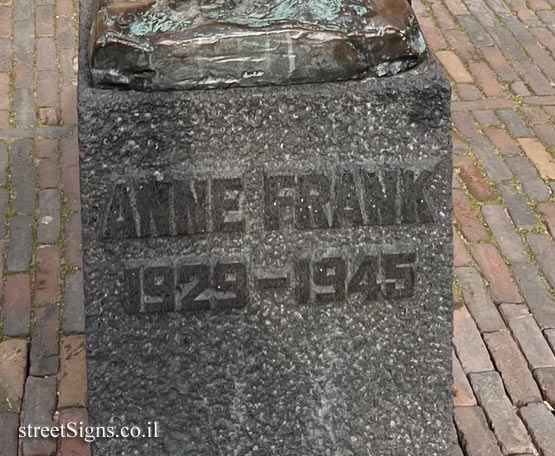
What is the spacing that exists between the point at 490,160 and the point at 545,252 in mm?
706

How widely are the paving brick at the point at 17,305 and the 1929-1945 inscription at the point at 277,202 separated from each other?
4.59ft

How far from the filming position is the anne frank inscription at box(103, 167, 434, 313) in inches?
89.8

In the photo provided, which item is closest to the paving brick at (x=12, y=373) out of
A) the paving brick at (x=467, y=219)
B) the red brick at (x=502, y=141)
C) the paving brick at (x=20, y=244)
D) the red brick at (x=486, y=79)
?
the paving brick at (x=20, y=244)

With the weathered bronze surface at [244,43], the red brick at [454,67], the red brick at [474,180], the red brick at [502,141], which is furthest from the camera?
the red brick at [454,67]

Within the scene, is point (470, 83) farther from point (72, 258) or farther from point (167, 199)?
point (167, 199)

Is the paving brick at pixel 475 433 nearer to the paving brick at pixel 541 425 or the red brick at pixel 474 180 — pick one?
the paving brick at pixel 541 425

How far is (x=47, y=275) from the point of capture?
3.80 metres

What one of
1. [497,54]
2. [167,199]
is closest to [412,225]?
[167,199]

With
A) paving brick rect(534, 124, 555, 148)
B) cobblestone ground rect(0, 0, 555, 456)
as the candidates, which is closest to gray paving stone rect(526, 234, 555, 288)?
cobblestone ground rect(0, 0, 555, 456)

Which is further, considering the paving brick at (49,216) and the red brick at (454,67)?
the red brick at (454,67)

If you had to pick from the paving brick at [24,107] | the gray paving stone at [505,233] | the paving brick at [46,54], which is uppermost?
the paving brick at [46,54]

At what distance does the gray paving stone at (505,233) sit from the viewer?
3.94 m

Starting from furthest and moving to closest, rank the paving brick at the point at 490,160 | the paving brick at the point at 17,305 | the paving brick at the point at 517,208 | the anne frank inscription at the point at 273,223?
the paving brick at the point at 490,160, the paving brick at the point at 517,208, the paving brick at the point at 17,305, the anne frank inscription at the point at 273,223

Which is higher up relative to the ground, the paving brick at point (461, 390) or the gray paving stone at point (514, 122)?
the gray paving stone at point (514, 122)
